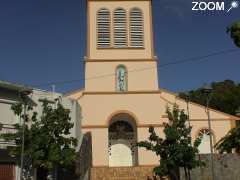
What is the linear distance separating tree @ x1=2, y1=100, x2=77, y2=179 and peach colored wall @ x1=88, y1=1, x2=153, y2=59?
12.9m

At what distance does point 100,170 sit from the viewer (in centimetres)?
3048

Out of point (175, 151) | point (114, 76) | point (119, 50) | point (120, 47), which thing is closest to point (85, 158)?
point (175, 151)

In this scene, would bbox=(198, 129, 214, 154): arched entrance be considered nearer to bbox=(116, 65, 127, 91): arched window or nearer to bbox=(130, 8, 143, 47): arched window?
bbox=(116, 65, 127, 91): arched window

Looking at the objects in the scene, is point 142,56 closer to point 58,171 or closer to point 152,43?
point 152,43

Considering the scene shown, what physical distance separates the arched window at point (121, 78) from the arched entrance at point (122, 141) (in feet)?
7.32

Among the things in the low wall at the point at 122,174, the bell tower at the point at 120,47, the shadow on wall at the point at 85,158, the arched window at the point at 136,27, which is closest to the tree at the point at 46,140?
the shadow on wall at the point at 85,158

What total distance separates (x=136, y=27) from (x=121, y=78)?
450 cm

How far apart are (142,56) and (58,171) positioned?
13.0m

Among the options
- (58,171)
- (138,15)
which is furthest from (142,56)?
(58,171)

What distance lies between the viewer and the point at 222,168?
94.3 ft

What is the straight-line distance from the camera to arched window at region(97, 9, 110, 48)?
3675 centimetres

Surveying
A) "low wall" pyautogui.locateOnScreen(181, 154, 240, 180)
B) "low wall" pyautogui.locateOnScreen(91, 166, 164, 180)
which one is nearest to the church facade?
"low wall" pyautogui.locateOnScreen(91, 166, 164, 180)

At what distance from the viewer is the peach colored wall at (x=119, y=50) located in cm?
3644

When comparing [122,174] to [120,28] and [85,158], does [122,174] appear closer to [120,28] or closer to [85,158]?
[85,158]
